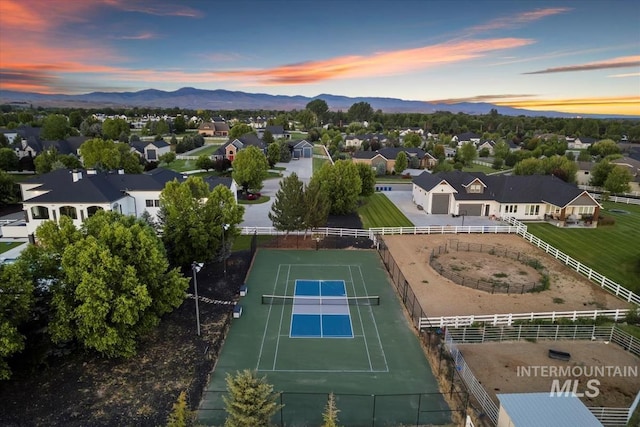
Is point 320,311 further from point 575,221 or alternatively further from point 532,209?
point 575,221

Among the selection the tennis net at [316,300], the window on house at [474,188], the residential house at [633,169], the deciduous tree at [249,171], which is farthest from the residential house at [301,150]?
the tennis net at [316,300]

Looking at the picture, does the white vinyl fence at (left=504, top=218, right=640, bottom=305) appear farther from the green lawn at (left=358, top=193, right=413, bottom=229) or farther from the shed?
the shed

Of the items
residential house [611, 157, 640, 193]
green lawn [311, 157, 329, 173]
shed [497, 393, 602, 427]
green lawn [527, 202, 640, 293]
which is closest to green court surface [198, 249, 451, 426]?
shed [497, 393, 602, 427]

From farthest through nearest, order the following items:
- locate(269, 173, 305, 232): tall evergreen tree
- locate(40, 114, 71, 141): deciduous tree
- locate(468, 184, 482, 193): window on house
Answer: locate(40, 114, 71, 141): deciduous tree → locate(468, 184, 482, 193): window on house → locate(269, 173, 305, 232): tall evergreen tree

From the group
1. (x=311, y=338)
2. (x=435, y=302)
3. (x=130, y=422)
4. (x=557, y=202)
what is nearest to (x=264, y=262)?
(x=311, y=338)

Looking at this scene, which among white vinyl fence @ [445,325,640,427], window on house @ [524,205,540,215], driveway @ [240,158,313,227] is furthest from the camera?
window on house @ [524,205,540,215]

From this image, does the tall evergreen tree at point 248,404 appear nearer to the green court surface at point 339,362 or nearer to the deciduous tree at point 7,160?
the green court surface at point 339,362
